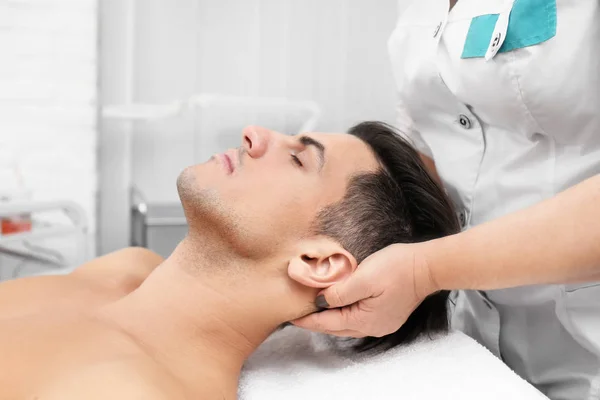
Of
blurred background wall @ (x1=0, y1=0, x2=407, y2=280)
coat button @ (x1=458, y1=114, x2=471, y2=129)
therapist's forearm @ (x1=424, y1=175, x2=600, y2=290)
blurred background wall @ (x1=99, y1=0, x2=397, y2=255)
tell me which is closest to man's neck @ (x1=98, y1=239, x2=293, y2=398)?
therapist's forearm @ (x1=424, y1=175, x2=600, y2=290)

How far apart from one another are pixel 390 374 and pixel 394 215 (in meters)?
0.36

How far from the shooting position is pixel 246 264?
126cm

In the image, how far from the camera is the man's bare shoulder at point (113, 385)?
916mm

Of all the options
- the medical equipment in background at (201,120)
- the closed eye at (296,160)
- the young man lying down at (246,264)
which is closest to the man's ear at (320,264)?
the young man lying down at (246,264)

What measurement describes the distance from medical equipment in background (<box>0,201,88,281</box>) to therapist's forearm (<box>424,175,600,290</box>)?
4.58 feet

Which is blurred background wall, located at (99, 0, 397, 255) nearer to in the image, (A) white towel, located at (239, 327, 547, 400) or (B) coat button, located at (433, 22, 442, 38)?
(B) coat button, located at (433, 22, 442, 38)

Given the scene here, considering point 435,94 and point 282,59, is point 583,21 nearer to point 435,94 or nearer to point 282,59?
point 435,94

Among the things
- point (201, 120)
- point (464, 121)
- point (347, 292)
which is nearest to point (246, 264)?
point (347, 292)

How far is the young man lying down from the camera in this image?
1.16 meters

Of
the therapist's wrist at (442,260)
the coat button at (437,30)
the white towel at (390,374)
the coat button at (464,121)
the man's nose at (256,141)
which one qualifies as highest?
the coat button at (437,30)

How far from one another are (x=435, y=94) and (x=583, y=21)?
391 millimetres

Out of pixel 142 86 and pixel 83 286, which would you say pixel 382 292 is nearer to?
pixel 83 286

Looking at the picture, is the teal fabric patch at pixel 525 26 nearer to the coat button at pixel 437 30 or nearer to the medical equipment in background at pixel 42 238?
the coat button at pixel 437 30

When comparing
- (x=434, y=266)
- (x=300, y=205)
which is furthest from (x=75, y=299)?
(x=434, y=266)
